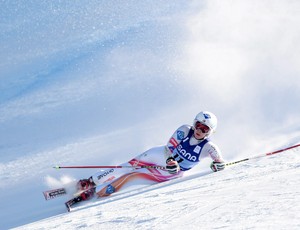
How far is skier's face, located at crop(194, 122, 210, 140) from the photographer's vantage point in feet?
19.0

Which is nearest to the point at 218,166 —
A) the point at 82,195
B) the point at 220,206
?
the point at 82,195

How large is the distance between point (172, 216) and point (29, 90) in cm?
1059

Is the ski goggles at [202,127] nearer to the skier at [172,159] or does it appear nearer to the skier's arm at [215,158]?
the skier at [172,159]

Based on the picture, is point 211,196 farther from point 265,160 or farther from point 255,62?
point 255,62

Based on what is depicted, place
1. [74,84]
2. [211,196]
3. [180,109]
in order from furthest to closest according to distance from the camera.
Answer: [74,84], [180,109], [211,196]

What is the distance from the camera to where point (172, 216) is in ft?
10.7

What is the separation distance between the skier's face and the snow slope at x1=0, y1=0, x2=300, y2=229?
2.45 ft

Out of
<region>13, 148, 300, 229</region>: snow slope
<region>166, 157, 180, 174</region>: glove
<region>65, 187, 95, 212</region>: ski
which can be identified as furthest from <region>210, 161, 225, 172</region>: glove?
<region>65, 187, 95, 212</region>: ski

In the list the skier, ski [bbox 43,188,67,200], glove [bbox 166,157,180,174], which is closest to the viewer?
glove [bbox 166,157,180,174]

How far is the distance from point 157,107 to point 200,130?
5118 mm

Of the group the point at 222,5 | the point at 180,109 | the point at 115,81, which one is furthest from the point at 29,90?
the point at 222,5

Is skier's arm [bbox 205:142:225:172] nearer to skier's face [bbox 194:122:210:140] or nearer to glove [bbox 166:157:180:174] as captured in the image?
skier's face [bbox 194:122:210:140]

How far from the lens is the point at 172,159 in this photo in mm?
5750

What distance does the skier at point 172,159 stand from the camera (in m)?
5.79
